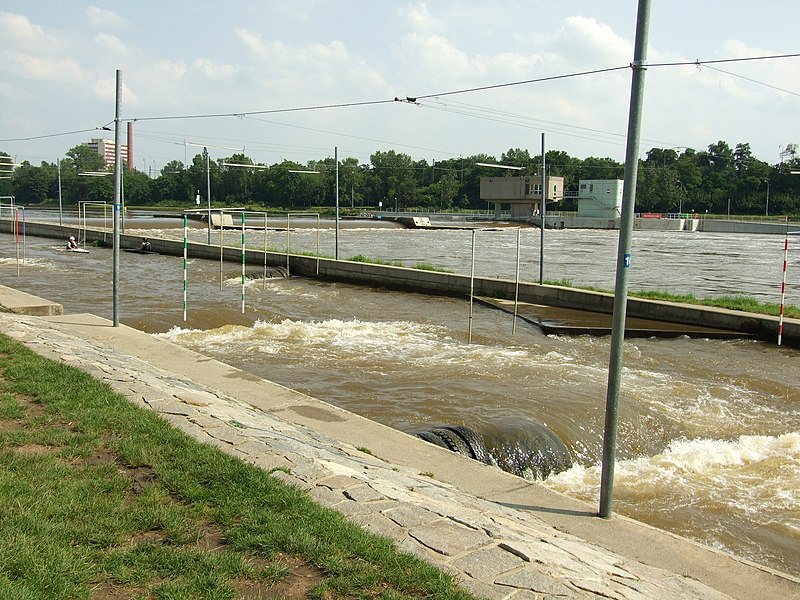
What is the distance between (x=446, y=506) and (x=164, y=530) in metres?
2.36

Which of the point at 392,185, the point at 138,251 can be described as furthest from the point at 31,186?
the point at 138,251

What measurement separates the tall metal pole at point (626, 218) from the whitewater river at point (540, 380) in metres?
2.06

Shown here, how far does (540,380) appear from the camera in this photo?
47.5ft

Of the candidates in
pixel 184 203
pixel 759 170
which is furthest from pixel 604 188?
pixel 184 203

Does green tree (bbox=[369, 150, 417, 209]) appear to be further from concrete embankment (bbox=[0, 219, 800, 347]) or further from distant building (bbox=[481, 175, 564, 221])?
concrete embankment (bbox=[0, 219, 800, 347])

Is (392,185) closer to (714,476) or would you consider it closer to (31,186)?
(31,186)

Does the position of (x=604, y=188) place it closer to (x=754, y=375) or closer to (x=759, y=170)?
(x=759, y=170)

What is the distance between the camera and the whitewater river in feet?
30.4

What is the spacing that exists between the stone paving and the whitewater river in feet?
9.09

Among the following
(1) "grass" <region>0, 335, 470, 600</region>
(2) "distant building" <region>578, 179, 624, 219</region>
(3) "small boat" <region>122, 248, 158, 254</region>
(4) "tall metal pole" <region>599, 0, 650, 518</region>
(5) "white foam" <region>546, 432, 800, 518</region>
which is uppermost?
(2) "distant building" <region>578, 179, 624, 219</region>

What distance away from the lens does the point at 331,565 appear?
178 inches

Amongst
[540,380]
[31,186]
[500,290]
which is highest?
[31,186]

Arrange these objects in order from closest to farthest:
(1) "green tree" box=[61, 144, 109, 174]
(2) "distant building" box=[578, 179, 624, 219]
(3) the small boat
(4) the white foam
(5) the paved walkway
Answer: (5) the paved walkway
(4) the white foam
(3) the small boat
(2) "distant building" box=[578, 179, 624, 219]
(1) "green tree" box=[61, 144, 109, 174]

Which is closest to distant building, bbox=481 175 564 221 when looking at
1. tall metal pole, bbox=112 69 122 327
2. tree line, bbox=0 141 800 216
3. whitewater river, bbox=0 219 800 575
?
tree line, bbox=0 141 800 216
